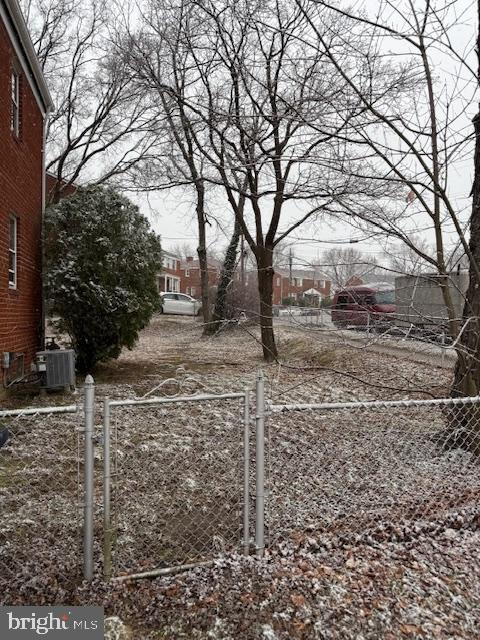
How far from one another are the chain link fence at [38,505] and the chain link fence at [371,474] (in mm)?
1307

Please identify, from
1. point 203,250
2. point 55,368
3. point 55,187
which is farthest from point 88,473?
point 55,187

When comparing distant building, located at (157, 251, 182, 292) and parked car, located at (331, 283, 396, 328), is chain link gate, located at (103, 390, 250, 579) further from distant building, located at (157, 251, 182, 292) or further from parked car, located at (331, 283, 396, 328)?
distant building, located at (157, 251, 182, 292)

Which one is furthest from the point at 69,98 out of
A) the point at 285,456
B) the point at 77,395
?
the point at 285,456

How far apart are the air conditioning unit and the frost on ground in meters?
1.73

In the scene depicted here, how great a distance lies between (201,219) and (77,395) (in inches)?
582

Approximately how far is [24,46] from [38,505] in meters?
7.47

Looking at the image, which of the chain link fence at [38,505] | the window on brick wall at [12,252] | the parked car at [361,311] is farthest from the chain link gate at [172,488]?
the window on brick wall at [12,252]

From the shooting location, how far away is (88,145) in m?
21.5

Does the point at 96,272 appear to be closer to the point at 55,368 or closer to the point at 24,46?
the point at 55,368

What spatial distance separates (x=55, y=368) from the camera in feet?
25.0

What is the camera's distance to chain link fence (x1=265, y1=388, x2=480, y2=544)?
11.3ft

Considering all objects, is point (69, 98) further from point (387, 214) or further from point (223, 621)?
point (223, 621)

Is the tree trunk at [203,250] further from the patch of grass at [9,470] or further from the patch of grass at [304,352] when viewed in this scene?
the patch of grass at [9,470]

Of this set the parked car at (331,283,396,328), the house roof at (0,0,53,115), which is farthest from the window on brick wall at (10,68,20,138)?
the parked car at (331,283,396,328)
